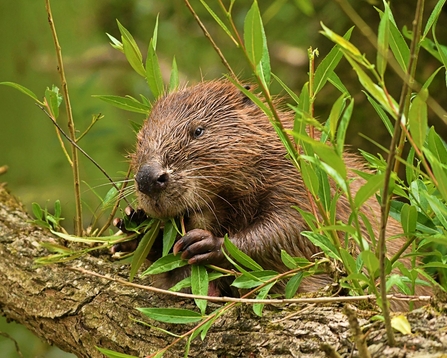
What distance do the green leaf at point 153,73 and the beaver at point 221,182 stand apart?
0.10 m

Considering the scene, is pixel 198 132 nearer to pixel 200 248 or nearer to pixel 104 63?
pixel 200 248

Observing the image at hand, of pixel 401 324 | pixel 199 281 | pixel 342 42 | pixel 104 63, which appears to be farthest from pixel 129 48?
pixel 104 63

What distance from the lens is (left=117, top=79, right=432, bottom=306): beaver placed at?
6.88 ft

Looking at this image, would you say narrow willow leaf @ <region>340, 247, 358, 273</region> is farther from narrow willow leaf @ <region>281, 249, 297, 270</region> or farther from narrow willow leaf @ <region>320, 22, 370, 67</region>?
narrow willow leaf @ <region>320, 22, 370, 67</region>

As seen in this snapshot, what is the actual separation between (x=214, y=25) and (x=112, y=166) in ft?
7.31

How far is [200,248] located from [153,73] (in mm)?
602

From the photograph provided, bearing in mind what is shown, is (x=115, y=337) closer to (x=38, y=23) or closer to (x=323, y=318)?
(x=323, y=318)

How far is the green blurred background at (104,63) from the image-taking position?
13.9 feet

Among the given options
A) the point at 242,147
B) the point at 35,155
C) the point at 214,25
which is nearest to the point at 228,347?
the point at 242,147

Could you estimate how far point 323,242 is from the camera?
1612 millimetres

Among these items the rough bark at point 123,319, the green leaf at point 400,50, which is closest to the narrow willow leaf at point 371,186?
the rough bark at point 123,319

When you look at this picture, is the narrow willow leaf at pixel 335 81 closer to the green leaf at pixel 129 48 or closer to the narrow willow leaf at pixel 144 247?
the green leaf at pixel 129 48

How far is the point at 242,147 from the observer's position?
2.32 metres

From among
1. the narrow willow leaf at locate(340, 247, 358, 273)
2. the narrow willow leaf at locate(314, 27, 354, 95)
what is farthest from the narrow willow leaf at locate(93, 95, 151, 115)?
the narrow willow leaf at locate(340, 247, 358, 273)
